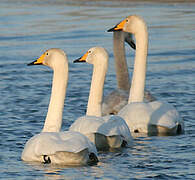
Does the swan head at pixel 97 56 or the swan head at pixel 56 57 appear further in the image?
the swan head at pixel 97 56

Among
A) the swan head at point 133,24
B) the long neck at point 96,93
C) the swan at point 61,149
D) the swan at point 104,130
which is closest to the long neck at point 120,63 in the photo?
the swan head at point 133,24

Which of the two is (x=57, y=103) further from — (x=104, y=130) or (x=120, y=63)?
(x=120, y=63)

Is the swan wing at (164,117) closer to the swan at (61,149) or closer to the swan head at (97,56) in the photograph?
the swan head at (97,56)

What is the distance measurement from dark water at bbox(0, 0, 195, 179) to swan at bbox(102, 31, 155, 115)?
491 mm

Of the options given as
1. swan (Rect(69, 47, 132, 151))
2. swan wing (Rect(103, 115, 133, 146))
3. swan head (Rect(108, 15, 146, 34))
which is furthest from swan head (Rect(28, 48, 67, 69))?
swan head (Rect(108, 15, 146, 34))

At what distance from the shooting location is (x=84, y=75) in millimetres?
14031

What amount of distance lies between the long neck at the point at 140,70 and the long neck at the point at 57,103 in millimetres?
2090

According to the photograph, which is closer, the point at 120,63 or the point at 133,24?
the point at 133,24

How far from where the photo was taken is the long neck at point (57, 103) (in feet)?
29.4

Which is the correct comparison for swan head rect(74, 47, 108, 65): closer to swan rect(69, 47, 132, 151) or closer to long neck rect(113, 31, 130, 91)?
swan rect(69, 47, 132, 151)

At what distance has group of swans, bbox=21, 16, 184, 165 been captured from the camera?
7.88 metres

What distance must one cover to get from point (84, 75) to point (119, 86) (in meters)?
2.13

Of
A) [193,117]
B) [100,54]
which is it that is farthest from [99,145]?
[193,117]

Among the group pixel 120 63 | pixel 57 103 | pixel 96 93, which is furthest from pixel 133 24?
pixel 57 103
